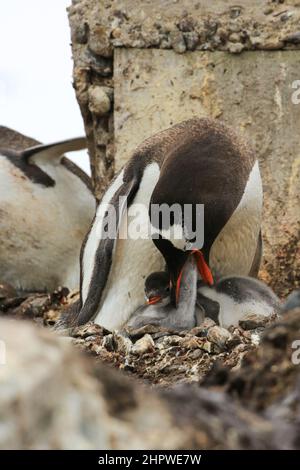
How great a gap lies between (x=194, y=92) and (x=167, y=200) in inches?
100

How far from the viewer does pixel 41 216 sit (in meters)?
8.85

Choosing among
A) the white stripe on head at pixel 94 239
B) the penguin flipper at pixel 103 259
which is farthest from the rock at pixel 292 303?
the white stripe on head at pixel 94 239

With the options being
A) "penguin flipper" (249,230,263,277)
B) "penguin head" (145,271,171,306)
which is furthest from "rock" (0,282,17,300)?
"penguin head" (145,271,171,306)

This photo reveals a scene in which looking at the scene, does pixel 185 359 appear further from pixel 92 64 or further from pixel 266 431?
pixel 92 64

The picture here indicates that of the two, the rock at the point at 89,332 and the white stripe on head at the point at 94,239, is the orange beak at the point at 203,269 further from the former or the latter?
the white stripe on head at the point at 94,239

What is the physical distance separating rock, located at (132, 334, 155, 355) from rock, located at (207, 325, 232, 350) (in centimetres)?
24

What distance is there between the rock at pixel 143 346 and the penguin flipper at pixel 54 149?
3960mm

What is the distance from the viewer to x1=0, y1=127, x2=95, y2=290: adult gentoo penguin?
8.84 metres

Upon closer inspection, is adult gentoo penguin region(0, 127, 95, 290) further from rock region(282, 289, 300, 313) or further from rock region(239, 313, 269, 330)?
rock region(282, 289, 300, 313)

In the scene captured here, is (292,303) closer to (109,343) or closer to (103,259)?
(109,343)
